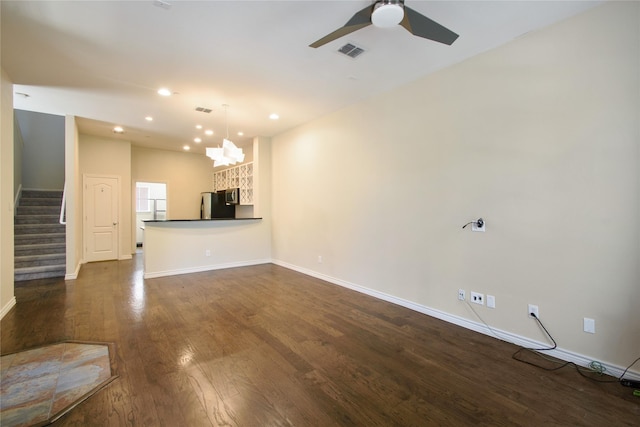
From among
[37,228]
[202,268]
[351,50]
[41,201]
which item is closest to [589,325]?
[351,50]

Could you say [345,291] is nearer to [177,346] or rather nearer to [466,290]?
[466,290]

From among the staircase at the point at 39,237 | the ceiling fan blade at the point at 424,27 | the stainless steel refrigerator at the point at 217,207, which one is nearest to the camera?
the ceiling fan blade at the point at 424,27

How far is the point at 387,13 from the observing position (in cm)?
186

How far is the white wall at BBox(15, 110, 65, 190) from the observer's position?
6961mm

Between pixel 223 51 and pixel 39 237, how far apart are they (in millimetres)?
5831

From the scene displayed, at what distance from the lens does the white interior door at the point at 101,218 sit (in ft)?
21.4

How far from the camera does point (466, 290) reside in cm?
306

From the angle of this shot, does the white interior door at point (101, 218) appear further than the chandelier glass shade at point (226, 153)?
Yes

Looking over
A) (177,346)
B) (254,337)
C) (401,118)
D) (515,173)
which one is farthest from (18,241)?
(515,173)

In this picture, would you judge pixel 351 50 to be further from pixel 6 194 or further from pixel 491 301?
pixel 6 194

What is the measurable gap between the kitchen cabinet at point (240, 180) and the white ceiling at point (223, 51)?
7.59 ft

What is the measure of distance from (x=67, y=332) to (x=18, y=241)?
14.0ft

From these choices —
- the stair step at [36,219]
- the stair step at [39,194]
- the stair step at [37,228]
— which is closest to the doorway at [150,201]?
the stair step at [39,194]

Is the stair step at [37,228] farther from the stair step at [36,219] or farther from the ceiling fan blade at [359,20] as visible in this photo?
the ceiling fan blade at [359,20]
